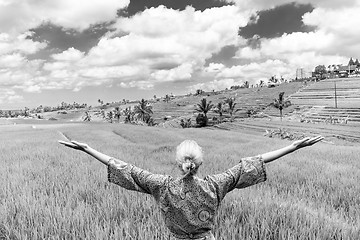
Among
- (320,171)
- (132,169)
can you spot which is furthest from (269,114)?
(132,169)

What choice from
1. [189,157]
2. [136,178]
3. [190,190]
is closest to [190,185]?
[190,190]

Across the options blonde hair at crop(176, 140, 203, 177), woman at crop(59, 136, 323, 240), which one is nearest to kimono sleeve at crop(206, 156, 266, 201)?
woman at crop(59, 136, 323, 240)

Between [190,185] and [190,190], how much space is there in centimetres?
4

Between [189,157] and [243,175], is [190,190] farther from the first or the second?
[243,175]

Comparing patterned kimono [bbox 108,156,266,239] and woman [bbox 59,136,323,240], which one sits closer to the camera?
woman [bbox 59,136,323,240]

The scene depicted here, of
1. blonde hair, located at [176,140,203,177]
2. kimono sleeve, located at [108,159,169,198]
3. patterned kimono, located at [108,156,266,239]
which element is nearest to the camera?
blonde hair, located at [176,140,203,177]

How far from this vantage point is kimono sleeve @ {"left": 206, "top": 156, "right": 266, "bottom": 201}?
2.44 metres

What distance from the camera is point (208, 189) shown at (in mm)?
2326

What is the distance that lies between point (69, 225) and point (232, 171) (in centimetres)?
207

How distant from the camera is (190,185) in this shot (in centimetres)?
229

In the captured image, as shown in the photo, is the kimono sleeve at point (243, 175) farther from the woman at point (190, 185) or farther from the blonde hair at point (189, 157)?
the blonde hair at point (189, 157)

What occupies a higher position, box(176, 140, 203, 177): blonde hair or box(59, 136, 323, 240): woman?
box(176, 140, 203, 177): blonde hair

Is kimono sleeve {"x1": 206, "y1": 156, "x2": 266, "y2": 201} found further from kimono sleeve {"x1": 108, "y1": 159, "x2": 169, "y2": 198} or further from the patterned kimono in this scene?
kimono sleeve {"x1": 108, "y1": 159, "x2": 169, "y2": 198}

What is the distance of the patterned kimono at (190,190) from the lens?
2299mm
